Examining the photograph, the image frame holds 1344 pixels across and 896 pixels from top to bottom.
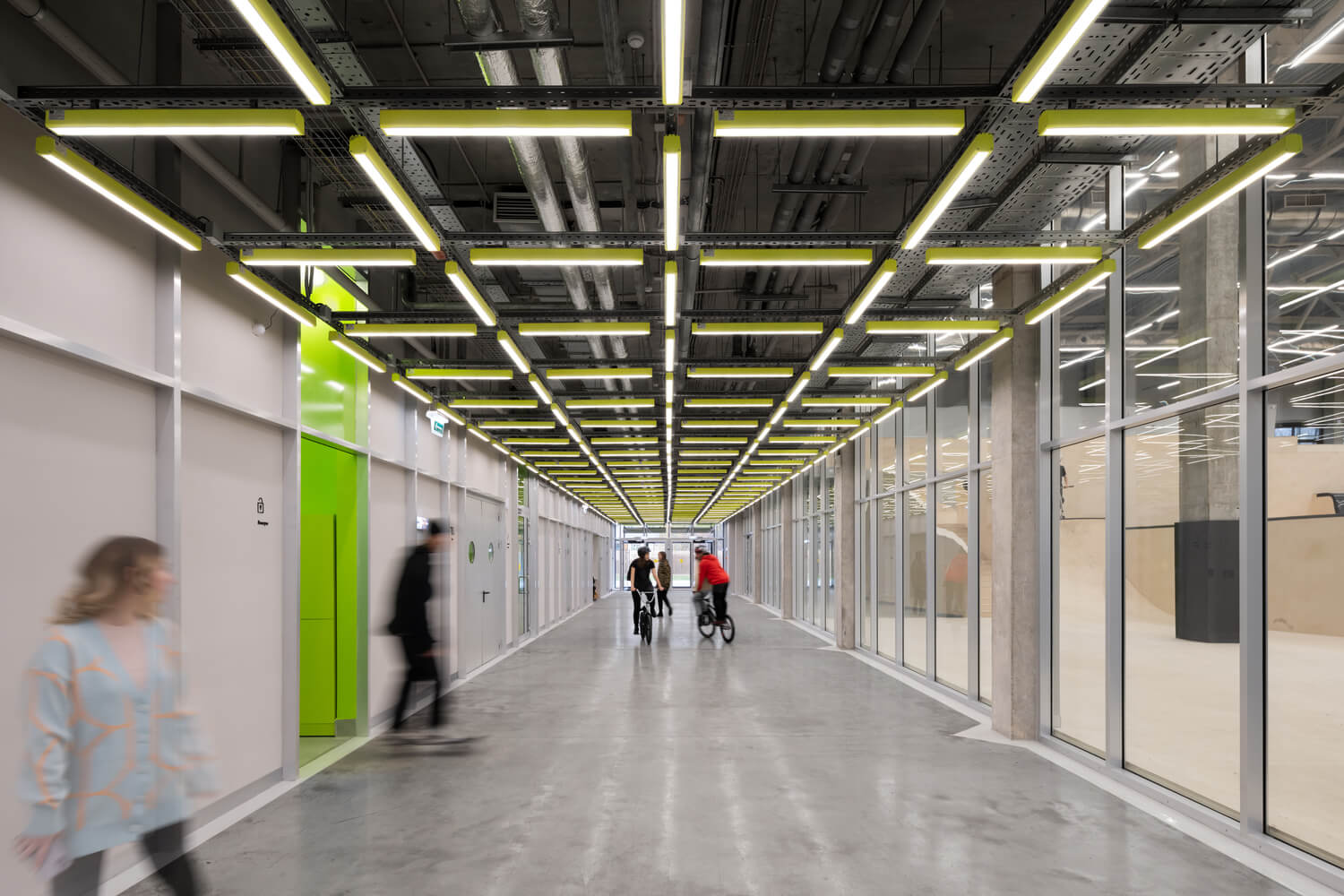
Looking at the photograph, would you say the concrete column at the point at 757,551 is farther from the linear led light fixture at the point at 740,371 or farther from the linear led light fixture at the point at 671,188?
the linear led light fixture at the point at 671,188

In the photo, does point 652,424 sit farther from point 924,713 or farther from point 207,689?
point 207,689

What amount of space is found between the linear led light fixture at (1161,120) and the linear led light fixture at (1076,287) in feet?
5.21

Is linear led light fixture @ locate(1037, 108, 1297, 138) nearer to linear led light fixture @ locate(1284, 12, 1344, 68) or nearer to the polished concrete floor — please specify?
linear led light fixture @ locate(1284, 12, 1344, 68)

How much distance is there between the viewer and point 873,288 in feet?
17.6

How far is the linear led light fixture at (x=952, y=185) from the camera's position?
3.36 m

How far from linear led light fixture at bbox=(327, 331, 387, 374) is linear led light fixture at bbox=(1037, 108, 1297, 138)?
5.15 m

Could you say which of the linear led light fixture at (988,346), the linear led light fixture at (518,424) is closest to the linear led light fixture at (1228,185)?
the linear led light fixture at (988,346)

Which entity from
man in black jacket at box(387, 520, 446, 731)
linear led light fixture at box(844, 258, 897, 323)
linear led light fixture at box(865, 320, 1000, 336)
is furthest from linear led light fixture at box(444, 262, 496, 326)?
linear led light fixture at box(865, 320, 1000, 336)

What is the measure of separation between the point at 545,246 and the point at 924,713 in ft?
20.0

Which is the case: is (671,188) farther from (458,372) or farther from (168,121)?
(458,372)

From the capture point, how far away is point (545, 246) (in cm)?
494

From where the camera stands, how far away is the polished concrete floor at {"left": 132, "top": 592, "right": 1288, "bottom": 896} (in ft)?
13.6

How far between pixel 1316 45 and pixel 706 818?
5080 millimetres

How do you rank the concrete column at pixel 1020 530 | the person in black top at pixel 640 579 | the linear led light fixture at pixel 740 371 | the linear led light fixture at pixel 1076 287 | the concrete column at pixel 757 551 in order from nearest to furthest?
the linear led light fixture at pixel 1076 287 < the concrete column at pixel 1020 530 < the linear led light fixture at pixel 740 371 < the person in black top at pixel 640 579 < the concrete column at pixel 757 551
